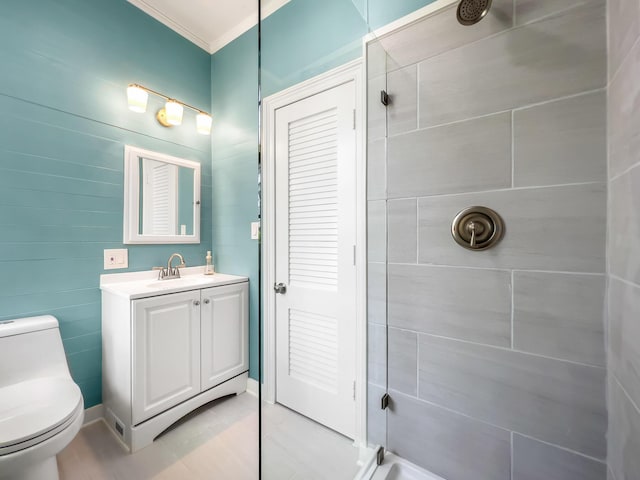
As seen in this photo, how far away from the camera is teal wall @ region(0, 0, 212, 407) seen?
50.2 inches

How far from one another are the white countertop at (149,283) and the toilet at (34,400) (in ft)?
0.98

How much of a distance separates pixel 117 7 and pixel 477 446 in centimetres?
293

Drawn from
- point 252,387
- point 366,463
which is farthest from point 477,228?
point 252,387

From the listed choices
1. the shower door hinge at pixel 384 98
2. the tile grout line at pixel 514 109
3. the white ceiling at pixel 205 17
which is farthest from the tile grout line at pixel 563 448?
the white ceiling at pixel 205 17

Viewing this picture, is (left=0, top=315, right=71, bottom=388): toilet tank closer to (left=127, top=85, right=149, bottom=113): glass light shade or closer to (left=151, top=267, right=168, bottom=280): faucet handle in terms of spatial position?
(left=151, top=267, right=168, bottom=280): faucet handle

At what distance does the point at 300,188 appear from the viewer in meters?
1.22

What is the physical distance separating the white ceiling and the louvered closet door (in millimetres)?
1223

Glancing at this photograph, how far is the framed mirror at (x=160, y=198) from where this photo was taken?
1.65m

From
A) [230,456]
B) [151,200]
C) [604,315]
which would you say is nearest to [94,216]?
[151,200]

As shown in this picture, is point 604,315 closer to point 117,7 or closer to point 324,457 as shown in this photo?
point 324,457

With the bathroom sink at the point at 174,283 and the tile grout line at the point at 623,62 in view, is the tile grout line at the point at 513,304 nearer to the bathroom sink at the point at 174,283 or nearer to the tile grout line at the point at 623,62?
the tile grout line at the point at 623,62

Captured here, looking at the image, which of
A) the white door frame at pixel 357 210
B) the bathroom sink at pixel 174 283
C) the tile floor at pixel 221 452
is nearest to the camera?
the tile floor at pixel 221 452

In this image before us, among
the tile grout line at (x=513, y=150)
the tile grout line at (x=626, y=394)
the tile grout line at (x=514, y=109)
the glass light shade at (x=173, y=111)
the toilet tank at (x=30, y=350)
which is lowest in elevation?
the toilet tank at (x=30, y=350)

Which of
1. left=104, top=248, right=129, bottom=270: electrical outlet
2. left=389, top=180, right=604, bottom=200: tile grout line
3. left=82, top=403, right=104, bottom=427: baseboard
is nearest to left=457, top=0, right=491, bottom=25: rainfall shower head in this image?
left=389, top=180, right=604, bottom=200: tile grout line
